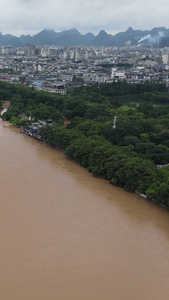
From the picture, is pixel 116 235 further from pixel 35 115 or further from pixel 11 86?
pixel 11 86

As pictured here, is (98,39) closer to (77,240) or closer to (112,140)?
(112,140)

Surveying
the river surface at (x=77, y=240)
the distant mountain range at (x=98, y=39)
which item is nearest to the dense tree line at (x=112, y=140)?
the river surface at (x=77, y=240)

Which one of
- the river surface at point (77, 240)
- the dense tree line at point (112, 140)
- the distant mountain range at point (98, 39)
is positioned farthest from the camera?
the distant mountain range at point (98, 39)

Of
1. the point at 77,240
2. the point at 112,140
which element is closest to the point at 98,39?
the point at 112,140

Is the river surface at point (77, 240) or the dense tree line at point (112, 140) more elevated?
the dense tree line at point (112, 140)

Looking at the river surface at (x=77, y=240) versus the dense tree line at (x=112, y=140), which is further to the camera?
the dense tree line at (x=112, y=140)

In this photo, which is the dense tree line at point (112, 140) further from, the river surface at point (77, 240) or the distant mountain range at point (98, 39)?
the distant mountain range at point (98, 39)

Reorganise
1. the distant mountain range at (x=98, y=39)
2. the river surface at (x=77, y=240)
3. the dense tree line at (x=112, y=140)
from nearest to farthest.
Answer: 1. the river surface at (x=77, y=240)
2. the dense tree line at (x=112, y=140)
3. the distant mountain range at (x=98, y=39)
